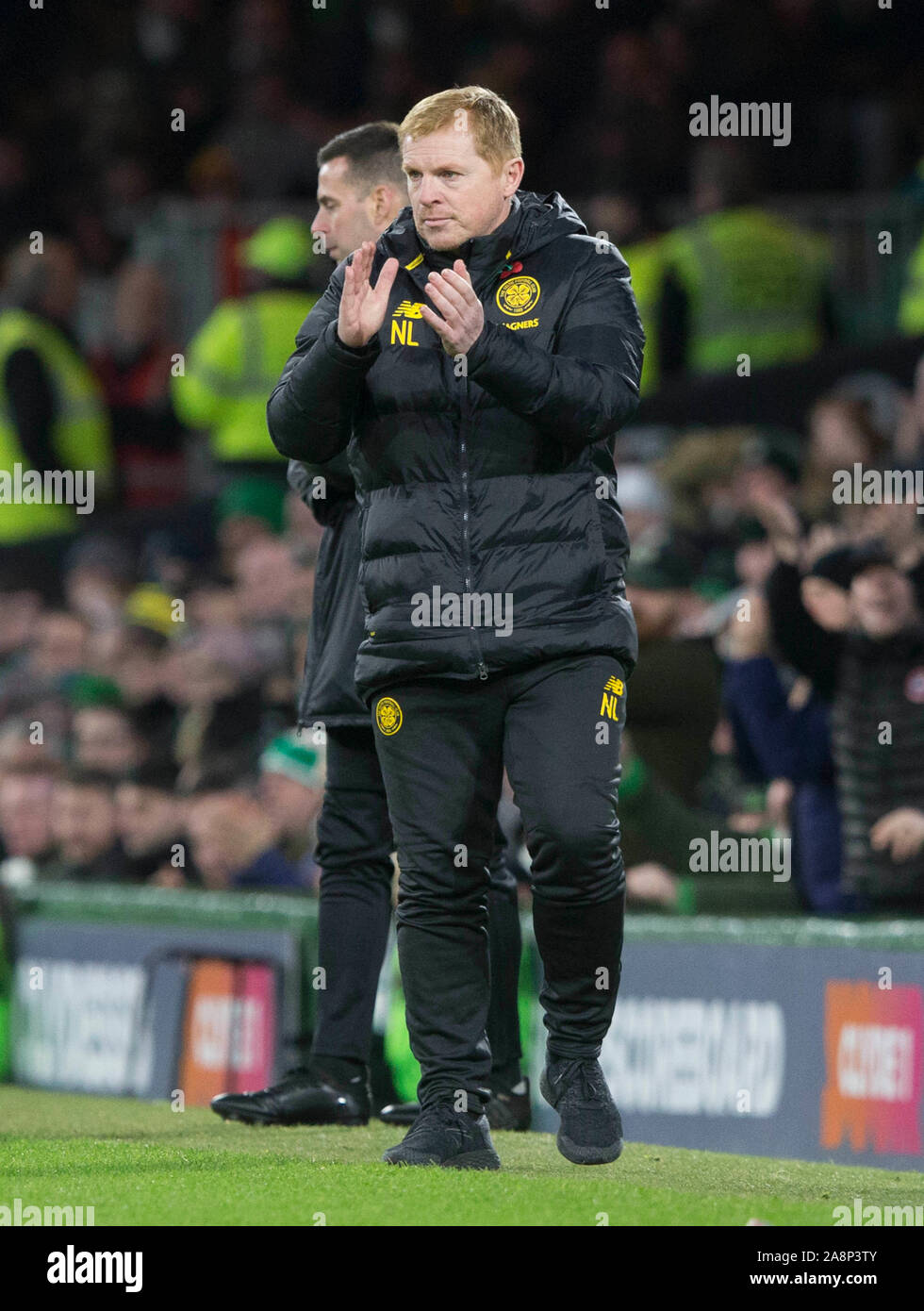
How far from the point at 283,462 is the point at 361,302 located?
26.3 ft

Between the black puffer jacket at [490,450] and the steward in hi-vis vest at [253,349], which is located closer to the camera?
the black puffer jacket at [490,450]

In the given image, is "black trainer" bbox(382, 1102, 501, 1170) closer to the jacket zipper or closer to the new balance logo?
the jacket zipper

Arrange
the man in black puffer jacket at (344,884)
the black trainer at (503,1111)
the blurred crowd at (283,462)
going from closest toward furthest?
1. the man in black puffer jacket at (344,884)
2. the black trainer at (503,1111)
3. the blurred crowd at (283,462)

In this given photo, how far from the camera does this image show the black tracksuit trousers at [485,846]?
15.1ft

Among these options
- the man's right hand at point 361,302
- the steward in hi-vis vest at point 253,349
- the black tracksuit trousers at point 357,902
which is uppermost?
the steward in hi-vis vest at point 253,349

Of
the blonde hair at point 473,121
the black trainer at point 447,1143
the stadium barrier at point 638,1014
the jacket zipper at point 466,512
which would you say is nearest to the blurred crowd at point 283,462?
the stadium barrier at point 638,1014

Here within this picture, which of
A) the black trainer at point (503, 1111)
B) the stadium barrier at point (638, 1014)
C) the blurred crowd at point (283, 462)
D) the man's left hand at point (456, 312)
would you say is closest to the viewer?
the man's left hand at point (456, 312)

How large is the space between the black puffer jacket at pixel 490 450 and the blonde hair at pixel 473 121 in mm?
172

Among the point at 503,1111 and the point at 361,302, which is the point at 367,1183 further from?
the point at 361,302

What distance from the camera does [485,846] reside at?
186 inches

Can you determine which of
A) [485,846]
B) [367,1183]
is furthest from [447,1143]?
[485,846]

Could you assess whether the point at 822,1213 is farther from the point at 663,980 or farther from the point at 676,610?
the point at 676,610

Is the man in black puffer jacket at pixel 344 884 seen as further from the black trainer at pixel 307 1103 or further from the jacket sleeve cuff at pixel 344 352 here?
the jacket sleeve cuff at pixel 344 352
